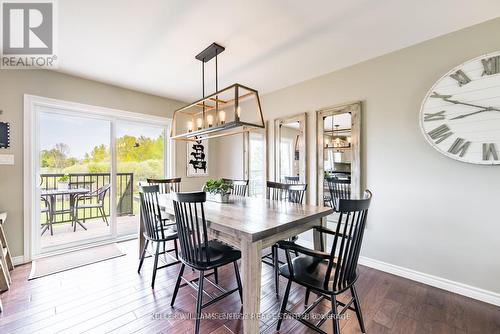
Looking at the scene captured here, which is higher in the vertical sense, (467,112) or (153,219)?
(467,112)

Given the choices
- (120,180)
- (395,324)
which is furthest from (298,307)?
(120,180)

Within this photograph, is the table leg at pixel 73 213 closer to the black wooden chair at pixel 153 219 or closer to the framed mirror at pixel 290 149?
the black wooden chair at pixel 153 219

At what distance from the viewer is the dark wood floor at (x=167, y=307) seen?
1.71m

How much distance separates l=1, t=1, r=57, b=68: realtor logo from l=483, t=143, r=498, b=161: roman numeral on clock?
13.2 ft

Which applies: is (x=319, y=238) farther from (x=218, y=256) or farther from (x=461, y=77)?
(x=461, y=77)

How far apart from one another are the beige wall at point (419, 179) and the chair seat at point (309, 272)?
1.38 metres

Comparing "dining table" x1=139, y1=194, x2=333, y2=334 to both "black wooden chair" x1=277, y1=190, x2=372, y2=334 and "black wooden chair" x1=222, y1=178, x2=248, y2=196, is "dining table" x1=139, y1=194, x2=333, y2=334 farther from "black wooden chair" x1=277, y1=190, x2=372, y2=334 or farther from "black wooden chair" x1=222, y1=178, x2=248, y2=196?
"black wooden chair" x1=222, y1=178, x2=248, y2=196

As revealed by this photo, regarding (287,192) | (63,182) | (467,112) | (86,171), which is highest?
(467,112)

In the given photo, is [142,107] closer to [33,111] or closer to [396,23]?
[33,111]

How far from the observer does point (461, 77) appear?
2.12 meters

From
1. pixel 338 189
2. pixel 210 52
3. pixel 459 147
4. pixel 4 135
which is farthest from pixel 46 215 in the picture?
pixel 459 147

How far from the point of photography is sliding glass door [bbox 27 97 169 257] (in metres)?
3.03

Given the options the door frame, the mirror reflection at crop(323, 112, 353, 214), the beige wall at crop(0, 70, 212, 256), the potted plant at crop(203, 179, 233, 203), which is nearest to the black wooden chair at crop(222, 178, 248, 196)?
the potted plant at crop(203, 179, 233, 203)

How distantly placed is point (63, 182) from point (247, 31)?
3.37m
